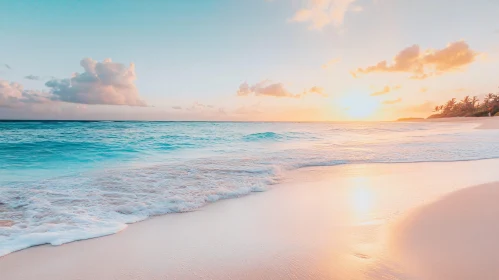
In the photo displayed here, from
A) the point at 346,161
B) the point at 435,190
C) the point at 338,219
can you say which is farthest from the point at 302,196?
the point at 346,161

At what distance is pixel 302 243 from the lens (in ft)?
9.76

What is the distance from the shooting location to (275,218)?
3795 mm

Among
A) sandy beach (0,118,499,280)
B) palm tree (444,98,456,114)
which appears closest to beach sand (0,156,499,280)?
sandy beach (0,118,499,280)

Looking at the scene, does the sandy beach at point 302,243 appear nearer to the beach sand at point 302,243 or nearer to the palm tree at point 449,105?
the beach sand at point 302,243

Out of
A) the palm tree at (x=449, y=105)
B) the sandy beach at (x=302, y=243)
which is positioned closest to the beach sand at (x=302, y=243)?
the sandy beach at (x=302, y=243)

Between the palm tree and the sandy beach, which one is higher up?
the palm tree

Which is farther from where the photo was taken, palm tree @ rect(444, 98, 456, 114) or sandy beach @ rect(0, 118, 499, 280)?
palm tree @ rect(444, 98, 456, 114)

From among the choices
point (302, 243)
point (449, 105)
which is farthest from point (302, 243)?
point (449, 105)

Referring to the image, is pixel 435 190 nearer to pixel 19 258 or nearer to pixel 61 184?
pixel 19 258

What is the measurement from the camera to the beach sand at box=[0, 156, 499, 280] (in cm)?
245

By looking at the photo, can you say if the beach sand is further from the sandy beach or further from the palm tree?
the palm tree

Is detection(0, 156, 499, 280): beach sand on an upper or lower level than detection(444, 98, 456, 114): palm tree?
lower

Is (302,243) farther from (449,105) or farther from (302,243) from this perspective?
(449,105)

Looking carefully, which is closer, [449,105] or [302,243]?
[302,243]
